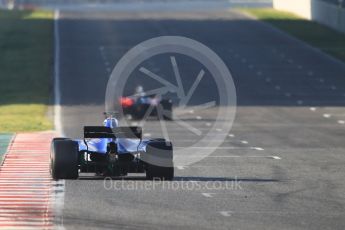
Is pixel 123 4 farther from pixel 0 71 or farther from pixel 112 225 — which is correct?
pixel 112 225

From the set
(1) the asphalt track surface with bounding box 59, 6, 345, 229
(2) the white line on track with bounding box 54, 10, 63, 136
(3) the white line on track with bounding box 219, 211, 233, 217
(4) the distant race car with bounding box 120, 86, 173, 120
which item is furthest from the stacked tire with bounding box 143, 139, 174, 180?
(4) the distant race car with bounding box 120, 86, 173, 120

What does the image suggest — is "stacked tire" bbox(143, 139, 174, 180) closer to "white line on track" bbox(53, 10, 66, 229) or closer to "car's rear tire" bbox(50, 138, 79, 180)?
"car's rear tire" bbox(50, 138, 79, 180)

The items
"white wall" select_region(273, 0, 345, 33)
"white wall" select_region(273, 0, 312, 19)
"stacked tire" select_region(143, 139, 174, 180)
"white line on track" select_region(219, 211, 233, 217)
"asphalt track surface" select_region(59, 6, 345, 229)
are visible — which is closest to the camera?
"white line on track" select_region(219, 211, 233, 217)

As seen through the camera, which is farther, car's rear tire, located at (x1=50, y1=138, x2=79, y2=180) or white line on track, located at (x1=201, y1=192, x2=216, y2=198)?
car's rear tire, located at (x1=50, y1=138, x2=79, y2=180)

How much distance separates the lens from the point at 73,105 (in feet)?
182

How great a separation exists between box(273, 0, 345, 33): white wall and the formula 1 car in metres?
64.8

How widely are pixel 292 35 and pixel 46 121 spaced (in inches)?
1800

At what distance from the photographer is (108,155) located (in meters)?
26.2

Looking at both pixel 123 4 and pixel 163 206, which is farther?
pixel 123 4

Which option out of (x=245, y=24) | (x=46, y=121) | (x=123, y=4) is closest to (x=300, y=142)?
(x=46, y=121)

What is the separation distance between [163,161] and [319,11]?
2880 inches

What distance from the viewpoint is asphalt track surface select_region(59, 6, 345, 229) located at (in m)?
22.9

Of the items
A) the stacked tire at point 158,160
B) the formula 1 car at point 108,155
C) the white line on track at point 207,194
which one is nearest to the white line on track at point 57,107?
the formula 1 car at point 108,155

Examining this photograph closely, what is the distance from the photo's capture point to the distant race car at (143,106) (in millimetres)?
49688
